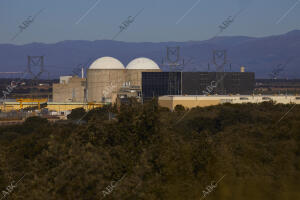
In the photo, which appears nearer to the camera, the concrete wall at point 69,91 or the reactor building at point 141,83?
the reactor building at point 141,83

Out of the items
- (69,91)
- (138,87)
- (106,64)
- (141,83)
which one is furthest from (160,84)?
(69,91)

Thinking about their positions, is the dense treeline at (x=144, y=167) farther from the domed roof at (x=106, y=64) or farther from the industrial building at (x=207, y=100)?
the domed roof at (x=106, y=64)

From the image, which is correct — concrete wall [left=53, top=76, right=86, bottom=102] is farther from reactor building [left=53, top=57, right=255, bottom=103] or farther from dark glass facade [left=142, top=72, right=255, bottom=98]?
dark glass facade [left=142, top=72, right=255, bottom=98]

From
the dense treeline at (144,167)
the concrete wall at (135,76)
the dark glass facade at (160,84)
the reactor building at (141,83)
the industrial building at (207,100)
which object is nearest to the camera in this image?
Answer: the dense treeline at (144,167)

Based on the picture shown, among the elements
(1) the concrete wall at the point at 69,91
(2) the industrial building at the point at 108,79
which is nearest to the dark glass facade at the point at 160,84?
(2) the industrial building at the point at 108,79

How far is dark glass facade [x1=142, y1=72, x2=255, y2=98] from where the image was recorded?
7750cm

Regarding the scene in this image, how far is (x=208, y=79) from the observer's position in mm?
79625

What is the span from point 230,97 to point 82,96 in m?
26.4

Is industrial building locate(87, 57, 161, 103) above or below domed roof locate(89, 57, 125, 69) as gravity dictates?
below

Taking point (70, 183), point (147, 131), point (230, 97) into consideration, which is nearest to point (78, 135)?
point (147, 131)

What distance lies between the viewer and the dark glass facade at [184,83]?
77.5 m

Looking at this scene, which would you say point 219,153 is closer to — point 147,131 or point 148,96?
point 147,131

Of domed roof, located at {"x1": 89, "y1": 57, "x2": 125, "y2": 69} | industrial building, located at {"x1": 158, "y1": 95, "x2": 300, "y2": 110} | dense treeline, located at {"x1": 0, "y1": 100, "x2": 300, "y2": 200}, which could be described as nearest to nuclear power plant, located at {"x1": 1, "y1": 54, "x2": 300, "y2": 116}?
domed roof, located at {"x1": 89, "y1": 57, "x2": 125, "y2": 69}

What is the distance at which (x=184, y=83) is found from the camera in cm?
7756
